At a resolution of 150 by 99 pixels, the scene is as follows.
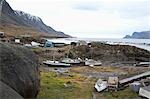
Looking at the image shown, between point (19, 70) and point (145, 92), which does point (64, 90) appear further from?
point (19, 70)

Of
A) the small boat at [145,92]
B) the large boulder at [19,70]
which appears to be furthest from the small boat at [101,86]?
the large boulder at [19,70]

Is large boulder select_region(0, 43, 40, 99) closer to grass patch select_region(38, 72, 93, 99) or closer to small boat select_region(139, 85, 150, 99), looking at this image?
grass patch select_region(38, 72, 93, 99)

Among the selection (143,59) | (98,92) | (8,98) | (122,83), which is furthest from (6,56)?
(143,59)

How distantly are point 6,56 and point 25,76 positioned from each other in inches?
70.3

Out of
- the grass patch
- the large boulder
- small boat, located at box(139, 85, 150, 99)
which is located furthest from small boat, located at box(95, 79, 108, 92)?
the large boulder

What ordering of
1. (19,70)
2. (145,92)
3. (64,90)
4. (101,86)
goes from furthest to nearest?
(101,86) → (64,90) → (145,92) → (19,70)

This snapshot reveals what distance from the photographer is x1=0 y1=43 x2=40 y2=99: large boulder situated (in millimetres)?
19047

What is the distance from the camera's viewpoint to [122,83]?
43.5 m

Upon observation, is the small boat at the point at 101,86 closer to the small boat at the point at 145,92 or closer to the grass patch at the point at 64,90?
the grass patch at the point at 64,90

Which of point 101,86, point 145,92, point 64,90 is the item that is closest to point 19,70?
point 145,92

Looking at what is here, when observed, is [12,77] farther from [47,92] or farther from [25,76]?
[47,92]

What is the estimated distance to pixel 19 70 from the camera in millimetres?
20594

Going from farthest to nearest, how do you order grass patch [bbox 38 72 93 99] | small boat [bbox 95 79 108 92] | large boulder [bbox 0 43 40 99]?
small boat [bbox 95 79 108 92], grass patch [bbox 38 72 93 99], large boulder [bbox 0 43 40 99]

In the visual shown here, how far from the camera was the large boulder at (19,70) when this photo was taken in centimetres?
1905
